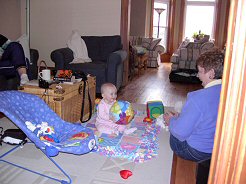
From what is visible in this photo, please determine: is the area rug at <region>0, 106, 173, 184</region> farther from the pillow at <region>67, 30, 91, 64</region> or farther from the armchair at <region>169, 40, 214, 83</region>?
the armchair at <region>169, 40, 214, 83</region>

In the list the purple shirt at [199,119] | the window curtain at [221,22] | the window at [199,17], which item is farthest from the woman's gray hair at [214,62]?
the window at [199,17]

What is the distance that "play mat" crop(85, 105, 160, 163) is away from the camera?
7.68 ft

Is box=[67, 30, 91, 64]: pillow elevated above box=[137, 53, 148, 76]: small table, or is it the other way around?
box=[67, 30, 91, 64]: pillow

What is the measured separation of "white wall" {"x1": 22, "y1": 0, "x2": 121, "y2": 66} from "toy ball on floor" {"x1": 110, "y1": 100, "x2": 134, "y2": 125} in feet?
9.56

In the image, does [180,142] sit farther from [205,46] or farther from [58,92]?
[205,46]

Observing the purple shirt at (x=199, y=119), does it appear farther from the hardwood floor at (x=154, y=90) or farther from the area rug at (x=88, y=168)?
the hardwood floor at (x=154, y=90)

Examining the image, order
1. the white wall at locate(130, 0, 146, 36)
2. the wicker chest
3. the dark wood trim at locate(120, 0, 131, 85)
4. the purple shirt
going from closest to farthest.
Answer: the purple shirt, the wicker chest, the dark wood trim at locate(120, 0, 131, 85), the white wall at locate(130, 0, 146, 36)

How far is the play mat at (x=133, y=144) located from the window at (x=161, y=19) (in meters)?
7.05

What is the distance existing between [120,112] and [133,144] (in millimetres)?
319

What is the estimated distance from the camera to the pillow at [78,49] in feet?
14.8

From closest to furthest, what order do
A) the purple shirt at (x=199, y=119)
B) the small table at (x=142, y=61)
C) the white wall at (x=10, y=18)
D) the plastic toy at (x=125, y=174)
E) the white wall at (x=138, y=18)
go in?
the purple shirt at (x=199, y=119) < the plastic toy at (x=125, y=174) < the white wall at (x=10, y=18) < the small table at (x=142, y=61) < the white wall at (x=138, y=18)

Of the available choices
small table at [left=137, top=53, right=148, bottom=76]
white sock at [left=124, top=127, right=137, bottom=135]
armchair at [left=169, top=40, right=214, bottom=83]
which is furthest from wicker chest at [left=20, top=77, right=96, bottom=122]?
small table at [left=137, top=53, right=148, bottom=76]

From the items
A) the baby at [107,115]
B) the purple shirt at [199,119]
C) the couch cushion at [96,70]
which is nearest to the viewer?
the purple shirt at [199,119]

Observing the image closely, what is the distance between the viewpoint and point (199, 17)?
9.57m
